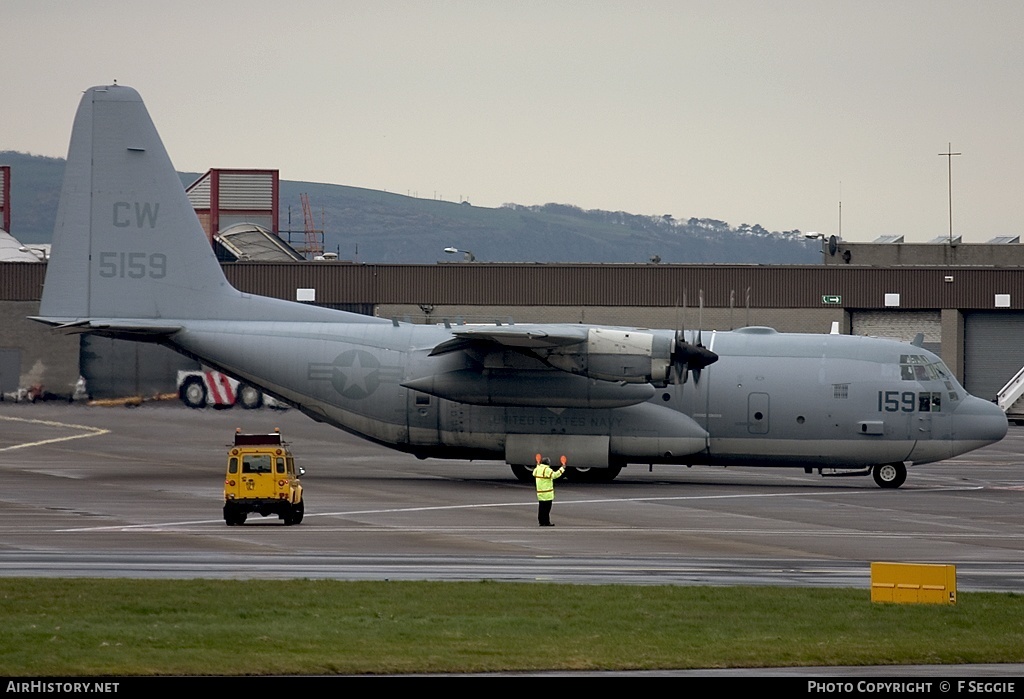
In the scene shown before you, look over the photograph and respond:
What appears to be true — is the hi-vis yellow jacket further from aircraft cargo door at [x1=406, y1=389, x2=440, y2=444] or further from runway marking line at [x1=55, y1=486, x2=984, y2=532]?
aircraft cargo door at [x1=406, y1=389, x2=440, y2=444]

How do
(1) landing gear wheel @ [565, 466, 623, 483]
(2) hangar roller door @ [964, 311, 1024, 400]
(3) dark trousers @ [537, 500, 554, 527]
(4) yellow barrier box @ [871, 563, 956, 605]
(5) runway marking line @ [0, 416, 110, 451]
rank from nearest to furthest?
(4) yellow barrier box @ [871, 563, 956, 605] < (3) dark trousers @ [537, 500, 554, 527] < (1) landing gear wheel @ [565, 466, 623, 483] < (5) runway marking line @ [0, 416, 110, 451] < (2) hangar roller door @ [964, 311, 1024, 400]

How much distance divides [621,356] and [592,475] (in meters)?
5.28

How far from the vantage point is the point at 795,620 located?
60.5 ft

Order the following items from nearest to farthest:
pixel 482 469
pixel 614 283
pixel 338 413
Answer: pixel 338 413 < pixel 482 469 < pixel 614 283

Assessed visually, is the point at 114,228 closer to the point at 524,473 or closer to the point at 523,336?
the point at 523,336

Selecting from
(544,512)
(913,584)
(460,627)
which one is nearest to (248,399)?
(544,512)

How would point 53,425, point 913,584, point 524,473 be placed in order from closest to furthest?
1. point 913,584
2. point 524,473
3. point 53,425

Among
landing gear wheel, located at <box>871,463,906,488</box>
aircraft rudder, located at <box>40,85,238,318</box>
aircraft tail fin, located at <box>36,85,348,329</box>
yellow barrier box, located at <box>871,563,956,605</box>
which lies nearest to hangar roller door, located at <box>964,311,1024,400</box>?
landing gear wheel, located at <box>871,463,906,488</box>

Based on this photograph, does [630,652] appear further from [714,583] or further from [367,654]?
[714,583]

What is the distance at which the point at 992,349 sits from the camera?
227ft

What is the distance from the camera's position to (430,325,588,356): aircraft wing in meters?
37.7

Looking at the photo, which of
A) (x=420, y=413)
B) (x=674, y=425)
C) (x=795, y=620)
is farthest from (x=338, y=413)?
(x=795, y=620)

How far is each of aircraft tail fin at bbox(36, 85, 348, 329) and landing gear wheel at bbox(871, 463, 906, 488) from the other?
20012mm

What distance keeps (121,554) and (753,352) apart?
21.7 meters
